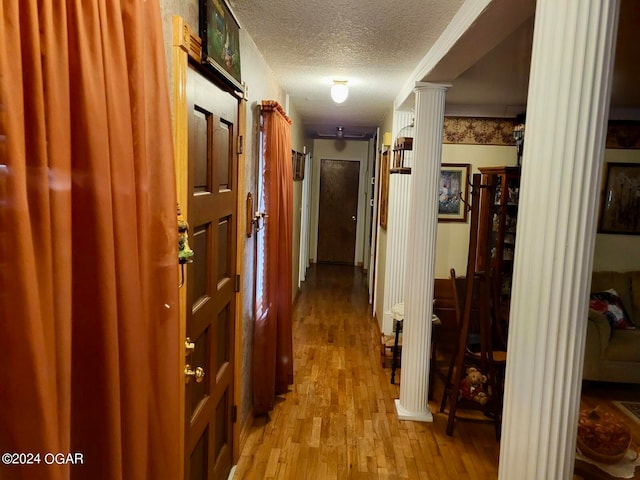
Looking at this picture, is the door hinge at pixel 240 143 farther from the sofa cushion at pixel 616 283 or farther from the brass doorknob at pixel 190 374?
the sofa cushion at pixel 616 283

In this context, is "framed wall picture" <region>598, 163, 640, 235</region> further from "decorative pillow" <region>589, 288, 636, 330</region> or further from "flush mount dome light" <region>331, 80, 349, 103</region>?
"flush mount dome light" <region>331, 80, 349, 103</region>

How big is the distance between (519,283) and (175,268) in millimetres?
858

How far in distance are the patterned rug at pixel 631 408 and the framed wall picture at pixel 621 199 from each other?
1.55m

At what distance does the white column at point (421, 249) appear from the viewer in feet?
9.34

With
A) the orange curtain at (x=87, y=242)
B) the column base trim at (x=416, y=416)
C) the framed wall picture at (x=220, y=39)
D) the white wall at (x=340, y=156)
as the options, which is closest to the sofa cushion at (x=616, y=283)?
the column base trim at (x=416, y=416)

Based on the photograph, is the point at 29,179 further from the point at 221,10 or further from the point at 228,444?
the point at 228,444

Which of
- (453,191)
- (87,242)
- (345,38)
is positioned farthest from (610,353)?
(87,242)

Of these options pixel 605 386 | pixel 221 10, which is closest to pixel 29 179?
pixel 221 10

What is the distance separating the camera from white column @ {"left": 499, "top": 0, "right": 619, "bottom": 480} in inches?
40.8

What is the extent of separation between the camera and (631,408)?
346 cm

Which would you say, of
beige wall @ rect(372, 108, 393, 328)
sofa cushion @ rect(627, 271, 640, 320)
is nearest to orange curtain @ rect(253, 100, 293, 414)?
beige wall @ rect(372, 108, 393, 328)

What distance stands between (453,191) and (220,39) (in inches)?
128

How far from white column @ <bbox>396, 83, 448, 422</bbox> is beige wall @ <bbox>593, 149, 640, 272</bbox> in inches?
88.7

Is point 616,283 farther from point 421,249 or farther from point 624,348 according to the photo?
point 421,249
